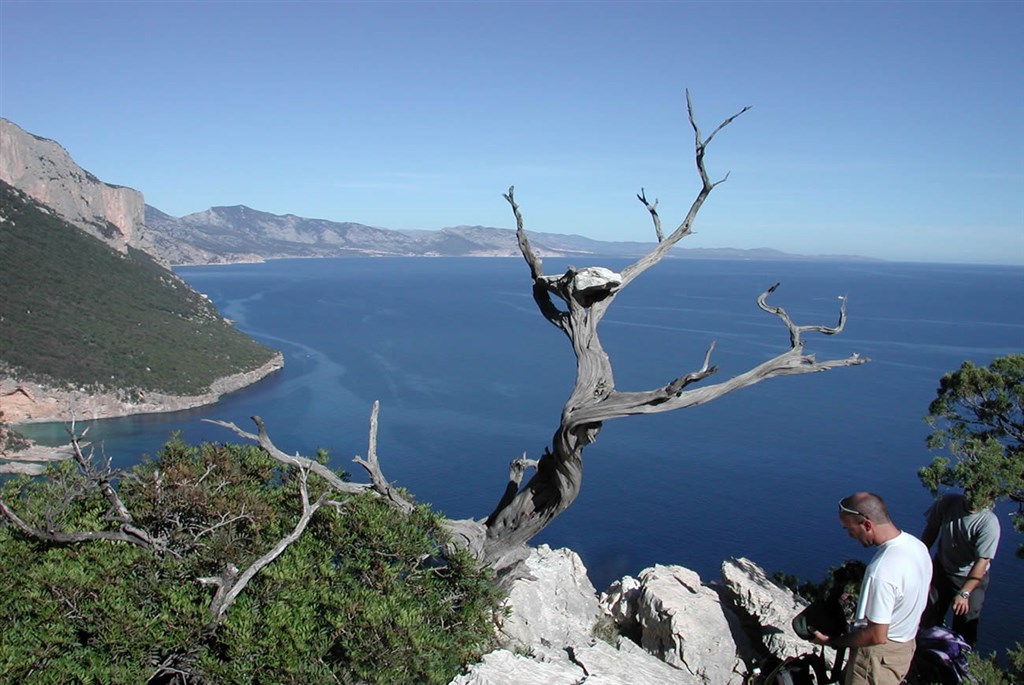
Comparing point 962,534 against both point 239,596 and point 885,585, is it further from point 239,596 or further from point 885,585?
point 239,596

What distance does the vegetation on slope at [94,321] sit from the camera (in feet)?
161

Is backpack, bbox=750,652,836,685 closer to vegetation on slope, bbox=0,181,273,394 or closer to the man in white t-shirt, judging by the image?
the man in white t-shirt

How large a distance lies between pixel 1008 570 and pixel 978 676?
24866 millimetres

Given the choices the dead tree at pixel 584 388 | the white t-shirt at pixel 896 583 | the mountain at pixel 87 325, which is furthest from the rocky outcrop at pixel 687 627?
the mountain at pixel 87 325

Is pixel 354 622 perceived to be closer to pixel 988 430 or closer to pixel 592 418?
pixel 592 418

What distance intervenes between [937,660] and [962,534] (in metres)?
1.49

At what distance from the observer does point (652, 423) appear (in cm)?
4400

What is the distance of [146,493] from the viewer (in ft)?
21.0

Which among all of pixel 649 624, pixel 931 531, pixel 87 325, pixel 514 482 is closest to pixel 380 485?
pixel 514 482

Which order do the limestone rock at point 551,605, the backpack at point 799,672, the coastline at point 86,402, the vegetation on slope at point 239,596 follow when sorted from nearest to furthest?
the backpack at point 799,672 < the vegetation on slope at point 239,596 < the limestone rock at point 551,605 < the coastline at point 86,402

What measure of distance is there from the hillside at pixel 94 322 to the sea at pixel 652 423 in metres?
4.11

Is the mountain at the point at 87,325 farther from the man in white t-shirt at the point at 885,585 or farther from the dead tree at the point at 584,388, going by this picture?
the man in white t-shirt at the point at 885,585

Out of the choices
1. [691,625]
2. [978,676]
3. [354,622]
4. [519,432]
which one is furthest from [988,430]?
[519,432]

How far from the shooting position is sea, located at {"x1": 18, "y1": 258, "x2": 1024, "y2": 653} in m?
28.8
